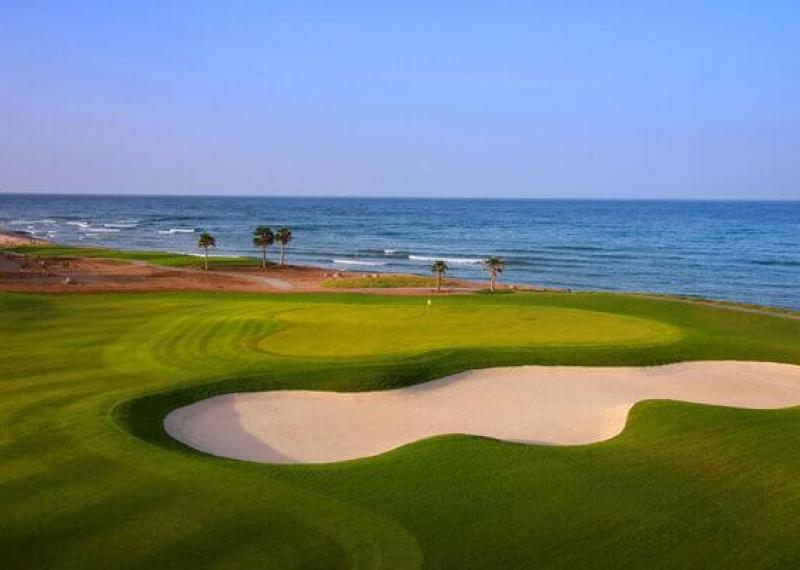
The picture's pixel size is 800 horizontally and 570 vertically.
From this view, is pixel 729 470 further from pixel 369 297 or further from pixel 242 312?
pixel 369 297

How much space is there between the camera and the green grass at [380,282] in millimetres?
55031

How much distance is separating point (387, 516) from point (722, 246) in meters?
105

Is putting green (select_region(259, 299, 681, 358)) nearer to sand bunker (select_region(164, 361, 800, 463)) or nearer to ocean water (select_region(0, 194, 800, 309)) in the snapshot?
sand bunker (select_region(164, 361, 800, 463))

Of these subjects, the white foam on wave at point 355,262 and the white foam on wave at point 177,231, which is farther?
the white foam on wave at point 177,231

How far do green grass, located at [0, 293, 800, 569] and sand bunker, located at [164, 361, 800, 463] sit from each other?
28.8 inches

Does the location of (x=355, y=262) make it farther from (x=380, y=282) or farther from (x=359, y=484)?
(x=359, y=484)

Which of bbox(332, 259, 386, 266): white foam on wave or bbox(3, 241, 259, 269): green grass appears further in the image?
bbox(332, 259, 386, 266): white foam on wave

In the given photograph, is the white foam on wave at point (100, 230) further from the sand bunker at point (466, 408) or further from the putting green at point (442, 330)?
the sand bunker at point (466, 408)

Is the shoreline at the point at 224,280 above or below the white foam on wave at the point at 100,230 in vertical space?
above

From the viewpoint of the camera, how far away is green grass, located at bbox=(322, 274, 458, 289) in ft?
181

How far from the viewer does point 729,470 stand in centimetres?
1336

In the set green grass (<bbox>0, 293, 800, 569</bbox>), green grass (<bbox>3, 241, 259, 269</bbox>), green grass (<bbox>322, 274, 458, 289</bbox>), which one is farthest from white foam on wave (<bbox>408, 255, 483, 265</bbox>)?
green grass (<bbox>0, 293, 800, 569</bbox>)

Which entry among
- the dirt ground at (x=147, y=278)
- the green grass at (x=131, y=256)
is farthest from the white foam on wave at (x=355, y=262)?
the dirt ground at (x=147, y=278)

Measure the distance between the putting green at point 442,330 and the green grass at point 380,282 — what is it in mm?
22546
